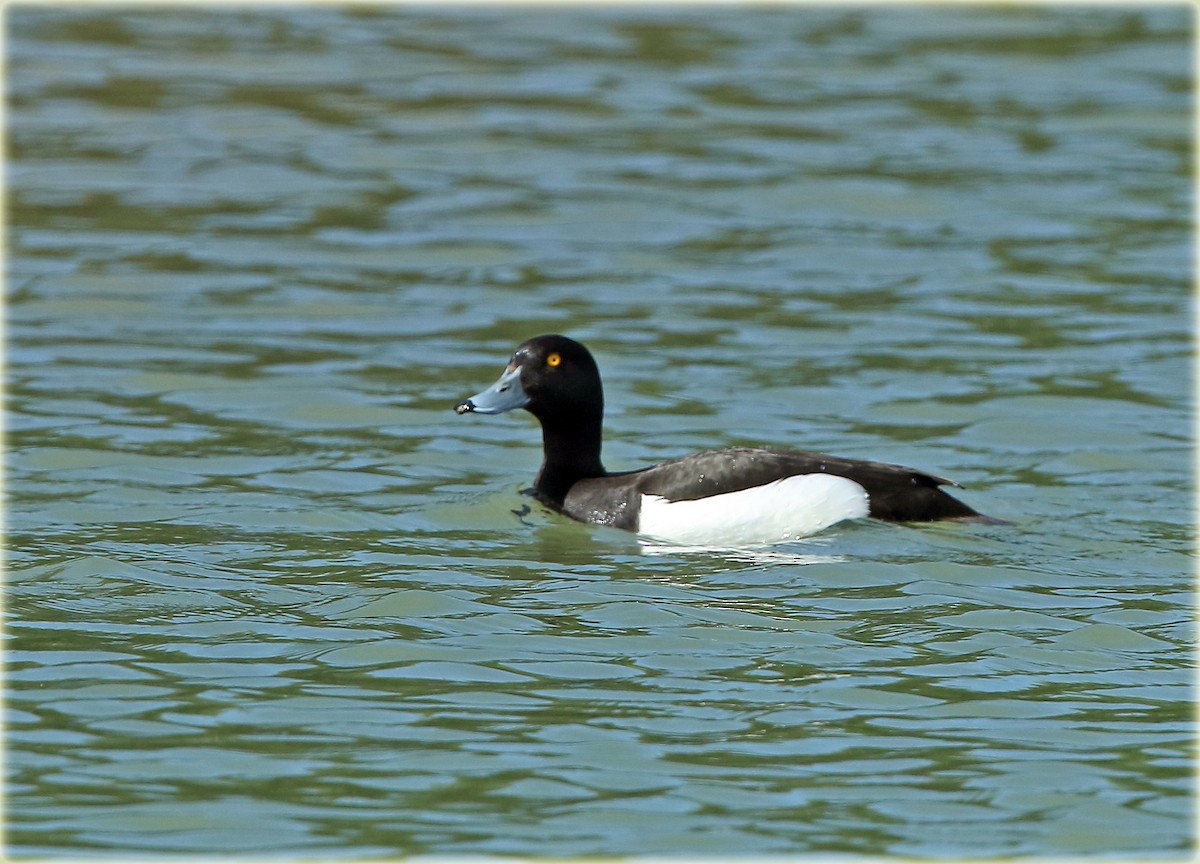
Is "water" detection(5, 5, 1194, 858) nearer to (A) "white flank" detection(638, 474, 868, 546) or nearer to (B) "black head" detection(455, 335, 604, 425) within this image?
(A) "white flank" detection(638, 474, 868, 546)

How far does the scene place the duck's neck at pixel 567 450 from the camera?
10.9m

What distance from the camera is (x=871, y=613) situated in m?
8.77

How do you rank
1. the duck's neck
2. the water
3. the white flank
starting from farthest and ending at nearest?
the duck's neck, the white flank, the water

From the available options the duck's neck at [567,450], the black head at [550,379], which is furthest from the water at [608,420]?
the black head at [550,379]

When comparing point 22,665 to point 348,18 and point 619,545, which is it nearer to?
point 619,545

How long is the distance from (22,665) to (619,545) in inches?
Answer: 126

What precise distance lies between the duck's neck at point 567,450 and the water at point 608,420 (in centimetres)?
27

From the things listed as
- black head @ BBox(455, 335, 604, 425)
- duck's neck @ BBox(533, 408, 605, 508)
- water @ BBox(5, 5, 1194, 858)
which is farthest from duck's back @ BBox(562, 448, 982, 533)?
black head @ BBox(455, 335, 604, 425)

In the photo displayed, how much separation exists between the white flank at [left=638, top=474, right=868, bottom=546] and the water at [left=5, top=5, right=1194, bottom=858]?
22 cm

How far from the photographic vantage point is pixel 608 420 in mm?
12766

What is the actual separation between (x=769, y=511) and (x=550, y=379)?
149 cm

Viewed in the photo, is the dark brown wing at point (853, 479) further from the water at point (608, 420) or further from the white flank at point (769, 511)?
the water at point (608, 420)

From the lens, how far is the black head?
35.4 ft

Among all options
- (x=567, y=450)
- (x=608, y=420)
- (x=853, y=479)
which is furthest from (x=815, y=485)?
(x=608, y=420)
